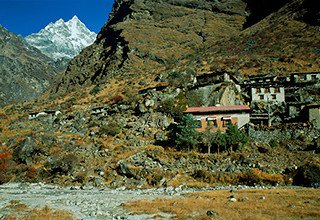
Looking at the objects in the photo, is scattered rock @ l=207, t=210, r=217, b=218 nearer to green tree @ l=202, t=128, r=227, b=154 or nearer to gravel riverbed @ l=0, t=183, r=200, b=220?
gravel riverbed @ l=0, t=183, r=200, b=220

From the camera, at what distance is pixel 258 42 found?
334ft

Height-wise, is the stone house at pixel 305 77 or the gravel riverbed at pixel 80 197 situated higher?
the stone house at pixel 305 77

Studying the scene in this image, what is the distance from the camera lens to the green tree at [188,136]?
41.1 meters

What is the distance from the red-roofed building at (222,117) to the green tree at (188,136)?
4.20m

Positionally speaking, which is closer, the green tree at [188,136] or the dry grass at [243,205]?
the dry grass at [243,205]

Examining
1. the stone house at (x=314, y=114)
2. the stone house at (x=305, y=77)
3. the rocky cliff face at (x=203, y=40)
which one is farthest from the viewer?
the rocky cliff face at (x=203, y=40)

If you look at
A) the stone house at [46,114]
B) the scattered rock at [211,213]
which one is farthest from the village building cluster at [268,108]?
the stone house at [46,114]

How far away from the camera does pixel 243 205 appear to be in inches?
955

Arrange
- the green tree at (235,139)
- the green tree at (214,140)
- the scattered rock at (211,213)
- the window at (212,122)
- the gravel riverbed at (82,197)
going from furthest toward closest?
1. the window at (212,122)
2. the green tree at (214,140)
3. the green tree at (235,139)
4. the gravel riverbed at (82,197)
5. the scattered rock at (211,213)

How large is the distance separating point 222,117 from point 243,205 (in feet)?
76.5

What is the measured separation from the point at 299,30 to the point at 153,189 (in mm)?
89104

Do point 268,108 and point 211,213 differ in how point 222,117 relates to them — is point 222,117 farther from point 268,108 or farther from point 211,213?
point 211,213

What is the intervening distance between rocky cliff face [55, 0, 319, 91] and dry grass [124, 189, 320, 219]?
47855mm

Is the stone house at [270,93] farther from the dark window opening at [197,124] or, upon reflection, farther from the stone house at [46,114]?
the stone house at [46,114]
